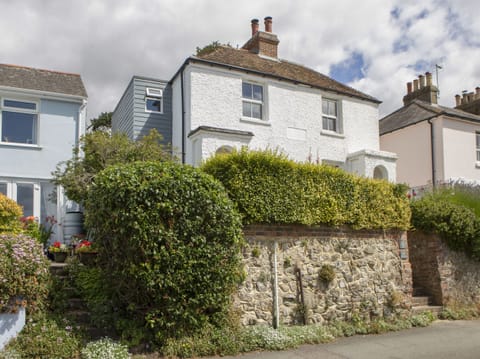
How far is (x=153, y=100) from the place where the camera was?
1678 centimetres

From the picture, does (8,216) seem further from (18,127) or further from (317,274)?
(317,274)

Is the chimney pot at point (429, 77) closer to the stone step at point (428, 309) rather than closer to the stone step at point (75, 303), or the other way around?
the stone step at point (428, 309)

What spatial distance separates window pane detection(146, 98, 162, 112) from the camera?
1667 centimetres

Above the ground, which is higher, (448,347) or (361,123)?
(361,123)

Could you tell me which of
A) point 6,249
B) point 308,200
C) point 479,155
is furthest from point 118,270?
point 479,155

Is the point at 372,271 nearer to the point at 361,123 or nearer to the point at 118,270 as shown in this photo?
the point at 118,270

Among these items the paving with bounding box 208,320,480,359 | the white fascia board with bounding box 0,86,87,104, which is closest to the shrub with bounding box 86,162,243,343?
the paving with bounding box 208,320,480,359

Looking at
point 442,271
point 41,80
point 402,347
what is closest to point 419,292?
point 442,271

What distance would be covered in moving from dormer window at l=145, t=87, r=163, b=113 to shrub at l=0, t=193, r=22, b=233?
7266 mm

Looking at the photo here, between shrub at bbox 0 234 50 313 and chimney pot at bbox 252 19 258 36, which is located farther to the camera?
chimney pot at bbox 252 19 258 36

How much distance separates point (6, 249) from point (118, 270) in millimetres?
1791

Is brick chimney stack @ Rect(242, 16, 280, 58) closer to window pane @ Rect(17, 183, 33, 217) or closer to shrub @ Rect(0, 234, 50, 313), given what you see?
window pane @ Rect(17, 183, 33, 217)

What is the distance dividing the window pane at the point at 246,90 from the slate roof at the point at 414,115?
28.4ft

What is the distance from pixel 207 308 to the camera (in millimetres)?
7738
